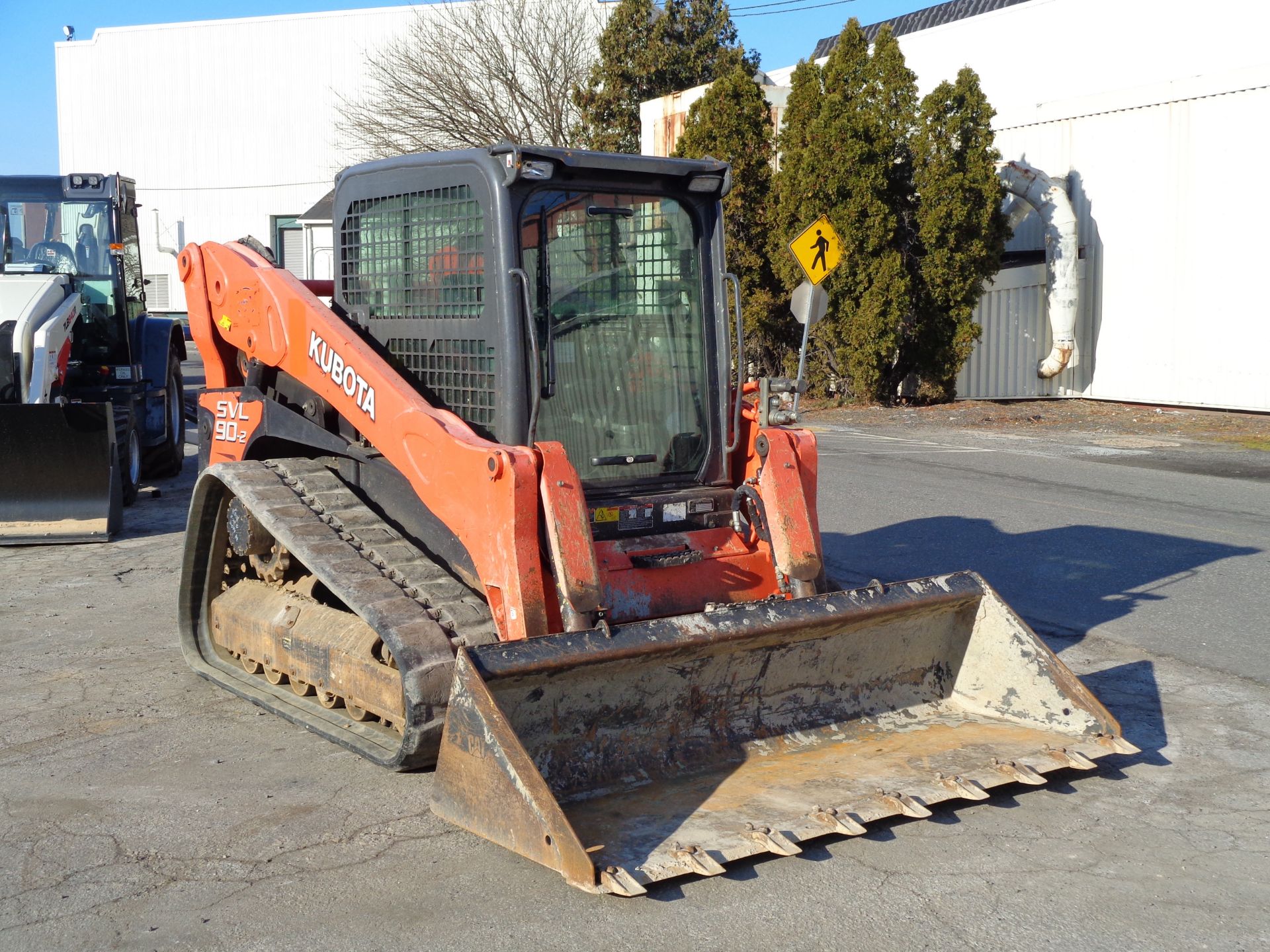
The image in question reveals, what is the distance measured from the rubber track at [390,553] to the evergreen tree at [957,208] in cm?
1557

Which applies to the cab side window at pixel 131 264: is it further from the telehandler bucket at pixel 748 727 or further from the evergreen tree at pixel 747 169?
the evergreen tree at pixel 747 169

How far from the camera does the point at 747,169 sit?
2269 cm

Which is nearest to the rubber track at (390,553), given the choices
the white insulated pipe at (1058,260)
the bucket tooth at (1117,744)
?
the bucket tooth at (1117,744)

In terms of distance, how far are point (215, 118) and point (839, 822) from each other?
4915 cm

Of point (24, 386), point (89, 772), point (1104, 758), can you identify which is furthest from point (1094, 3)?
point (89, 772)

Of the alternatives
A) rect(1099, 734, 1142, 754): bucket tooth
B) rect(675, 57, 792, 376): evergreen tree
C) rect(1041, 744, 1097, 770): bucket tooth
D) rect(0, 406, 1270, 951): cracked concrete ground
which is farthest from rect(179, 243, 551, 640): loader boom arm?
rect(675, 57, 792, 376): evergreen tree

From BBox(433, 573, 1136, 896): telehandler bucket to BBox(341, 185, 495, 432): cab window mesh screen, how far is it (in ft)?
4.36

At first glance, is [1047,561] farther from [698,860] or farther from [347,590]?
[698,860]

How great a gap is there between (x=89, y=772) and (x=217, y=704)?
98 cm

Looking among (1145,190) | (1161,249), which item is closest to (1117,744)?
(1161,249)

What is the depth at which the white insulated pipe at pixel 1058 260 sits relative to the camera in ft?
66.0

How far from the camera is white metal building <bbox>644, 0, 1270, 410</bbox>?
61.0 ft

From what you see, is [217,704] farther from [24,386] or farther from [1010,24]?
[1010,24]

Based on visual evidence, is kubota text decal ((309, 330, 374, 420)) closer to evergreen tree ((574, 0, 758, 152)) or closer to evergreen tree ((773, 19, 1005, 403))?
evergreen tree ((773, 19, 1005, 403))
